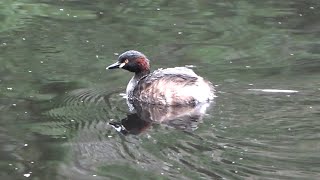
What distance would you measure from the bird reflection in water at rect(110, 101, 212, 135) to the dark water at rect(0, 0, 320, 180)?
0.06 meters

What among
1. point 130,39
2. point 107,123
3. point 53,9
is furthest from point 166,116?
point 53,9

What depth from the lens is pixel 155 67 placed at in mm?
11062

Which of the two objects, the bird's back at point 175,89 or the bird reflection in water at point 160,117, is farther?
the bird's back at point 175,89

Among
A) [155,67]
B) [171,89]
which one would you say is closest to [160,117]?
[171,89]

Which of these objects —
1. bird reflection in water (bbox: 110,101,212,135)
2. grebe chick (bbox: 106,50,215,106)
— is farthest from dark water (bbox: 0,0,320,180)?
grebe chick (bbox: 106,50,215,106)

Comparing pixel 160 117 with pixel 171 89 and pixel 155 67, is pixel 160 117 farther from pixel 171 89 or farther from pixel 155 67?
pixel 155 67

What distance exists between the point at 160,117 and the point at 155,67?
2340mm

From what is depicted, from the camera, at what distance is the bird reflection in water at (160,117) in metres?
8.32

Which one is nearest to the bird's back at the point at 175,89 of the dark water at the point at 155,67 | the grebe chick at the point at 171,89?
the grebe chick at the point at 171,89

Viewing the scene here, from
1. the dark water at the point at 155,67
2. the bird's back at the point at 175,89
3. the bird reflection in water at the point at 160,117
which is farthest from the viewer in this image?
the bird's back at the point at 175,89

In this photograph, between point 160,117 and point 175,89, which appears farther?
point 175,89

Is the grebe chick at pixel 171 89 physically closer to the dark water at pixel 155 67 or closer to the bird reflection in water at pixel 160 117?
the bird reflection in water at pixel 160 117

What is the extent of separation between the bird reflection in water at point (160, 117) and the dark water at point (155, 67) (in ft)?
0.20

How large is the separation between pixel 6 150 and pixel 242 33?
629 centimetres
